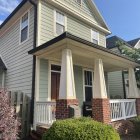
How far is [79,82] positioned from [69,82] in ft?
14.3

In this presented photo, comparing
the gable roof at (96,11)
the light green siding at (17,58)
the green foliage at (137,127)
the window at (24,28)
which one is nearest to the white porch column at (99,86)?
the green foliage at (137,127)

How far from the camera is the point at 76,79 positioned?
36.6ft

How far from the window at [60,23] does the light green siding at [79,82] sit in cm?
228

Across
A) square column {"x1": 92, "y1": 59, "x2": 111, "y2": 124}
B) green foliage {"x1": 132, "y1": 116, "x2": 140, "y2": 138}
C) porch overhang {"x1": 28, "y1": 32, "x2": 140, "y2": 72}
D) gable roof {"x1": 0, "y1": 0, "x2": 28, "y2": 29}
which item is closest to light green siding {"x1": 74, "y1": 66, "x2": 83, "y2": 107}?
porch overhang {"x1": 28, "y1": 32, "x2": 140, "y2": 72}

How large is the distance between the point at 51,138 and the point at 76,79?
20.3ft

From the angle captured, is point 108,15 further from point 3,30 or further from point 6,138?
point 6,138

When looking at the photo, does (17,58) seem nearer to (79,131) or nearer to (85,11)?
(85,11)

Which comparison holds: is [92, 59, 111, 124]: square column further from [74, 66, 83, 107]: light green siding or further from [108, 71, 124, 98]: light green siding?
[108, 71, 124, 98]: light green siding

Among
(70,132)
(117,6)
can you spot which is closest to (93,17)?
(117,6)

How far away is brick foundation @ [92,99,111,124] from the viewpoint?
7.53 m

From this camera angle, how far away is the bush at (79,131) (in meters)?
4.95

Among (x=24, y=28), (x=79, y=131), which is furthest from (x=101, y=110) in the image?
(x=24, y=28)

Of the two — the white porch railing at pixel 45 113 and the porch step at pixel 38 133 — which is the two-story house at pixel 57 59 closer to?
the white porch railing at pixel 45 113

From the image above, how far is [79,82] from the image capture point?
1133 cm
